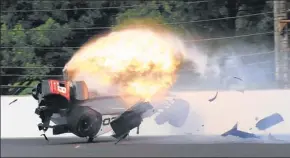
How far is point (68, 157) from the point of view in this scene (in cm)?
986

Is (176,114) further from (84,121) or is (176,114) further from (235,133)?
(84,121)

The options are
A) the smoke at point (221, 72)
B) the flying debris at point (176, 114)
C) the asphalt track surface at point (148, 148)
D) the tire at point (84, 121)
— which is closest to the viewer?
the asphalt track surface at point (148, 148)

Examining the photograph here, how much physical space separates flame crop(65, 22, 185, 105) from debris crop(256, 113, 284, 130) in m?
2.68

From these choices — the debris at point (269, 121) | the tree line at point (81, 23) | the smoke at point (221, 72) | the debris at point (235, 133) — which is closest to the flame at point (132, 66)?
the smoke at point (221, 72)

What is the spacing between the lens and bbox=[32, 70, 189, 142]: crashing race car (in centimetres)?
1152

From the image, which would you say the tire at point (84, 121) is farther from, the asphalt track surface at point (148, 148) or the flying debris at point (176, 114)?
the flying debris at point (176, 114)

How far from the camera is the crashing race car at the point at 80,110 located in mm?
11523

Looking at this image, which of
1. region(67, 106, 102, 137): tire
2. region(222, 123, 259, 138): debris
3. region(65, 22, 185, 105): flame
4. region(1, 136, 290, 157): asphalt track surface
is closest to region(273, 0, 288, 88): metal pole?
region(222, 123, 259, 138): debris

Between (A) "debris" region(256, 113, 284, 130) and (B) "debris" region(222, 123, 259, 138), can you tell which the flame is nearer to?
(B) "debris" region(222, 123, 259, 138)

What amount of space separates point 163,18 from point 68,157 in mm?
9819

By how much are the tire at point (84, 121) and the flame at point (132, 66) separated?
23.4 inches

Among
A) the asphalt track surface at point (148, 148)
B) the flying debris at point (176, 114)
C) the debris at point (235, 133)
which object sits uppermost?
the flying debris at point (176, 114)

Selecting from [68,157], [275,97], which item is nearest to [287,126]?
[275,97]

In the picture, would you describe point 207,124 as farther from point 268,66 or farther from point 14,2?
point 14,2
